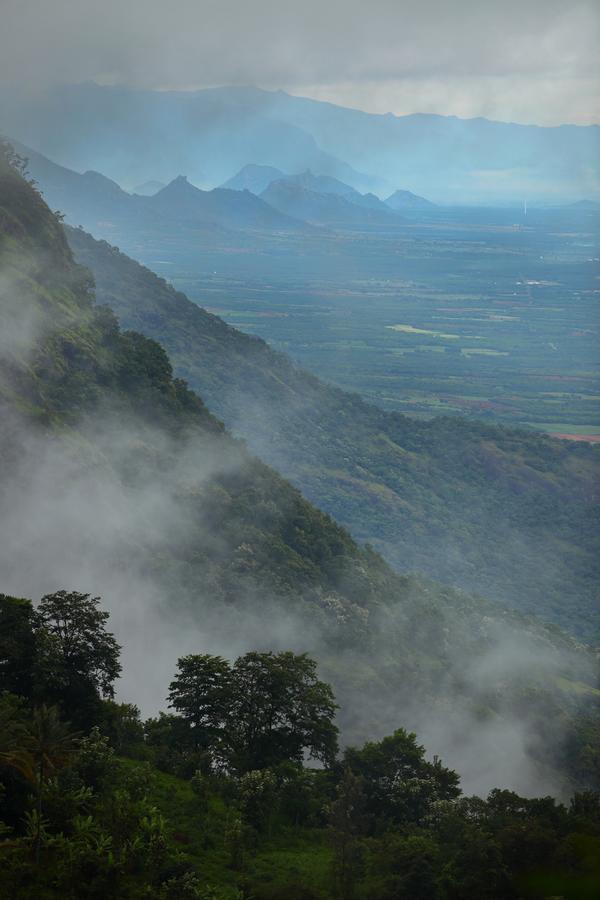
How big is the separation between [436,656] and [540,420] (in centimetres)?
11158

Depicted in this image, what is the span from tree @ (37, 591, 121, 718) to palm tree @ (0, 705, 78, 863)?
5001 mm

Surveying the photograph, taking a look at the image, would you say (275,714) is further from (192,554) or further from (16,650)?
(192,554)

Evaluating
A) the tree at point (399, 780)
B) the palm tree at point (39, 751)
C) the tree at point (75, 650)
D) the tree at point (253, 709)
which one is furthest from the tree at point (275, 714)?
the palm tree at point (39, 751)

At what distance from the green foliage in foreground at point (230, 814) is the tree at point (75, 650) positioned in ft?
0.23

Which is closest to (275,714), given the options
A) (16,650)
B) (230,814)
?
(230,814)

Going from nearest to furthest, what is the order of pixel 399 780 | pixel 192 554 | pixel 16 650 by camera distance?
pixel 16 650, pixel 399 780, pixel 192 554

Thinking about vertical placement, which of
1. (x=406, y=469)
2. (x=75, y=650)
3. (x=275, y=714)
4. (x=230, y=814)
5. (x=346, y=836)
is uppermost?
(x=406, y=469)

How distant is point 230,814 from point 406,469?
8637 centimetres

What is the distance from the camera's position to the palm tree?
894 inches

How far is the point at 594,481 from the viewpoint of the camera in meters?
121

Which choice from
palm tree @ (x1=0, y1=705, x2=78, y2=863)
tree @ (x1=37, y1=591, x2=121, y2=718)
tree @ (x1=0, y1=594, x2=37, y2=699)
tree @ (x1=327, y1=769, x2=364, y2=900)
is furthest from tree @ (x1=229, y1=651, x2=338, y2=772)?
palm tree @ (x1=0, y1=705, x2=78, y2=863)

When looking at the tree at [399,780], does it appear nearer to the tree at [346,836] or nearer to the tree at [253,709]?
the tree at [253,709]

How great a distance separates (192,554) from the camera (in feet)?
181

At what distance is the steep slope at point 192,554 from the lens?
48.5 meters
